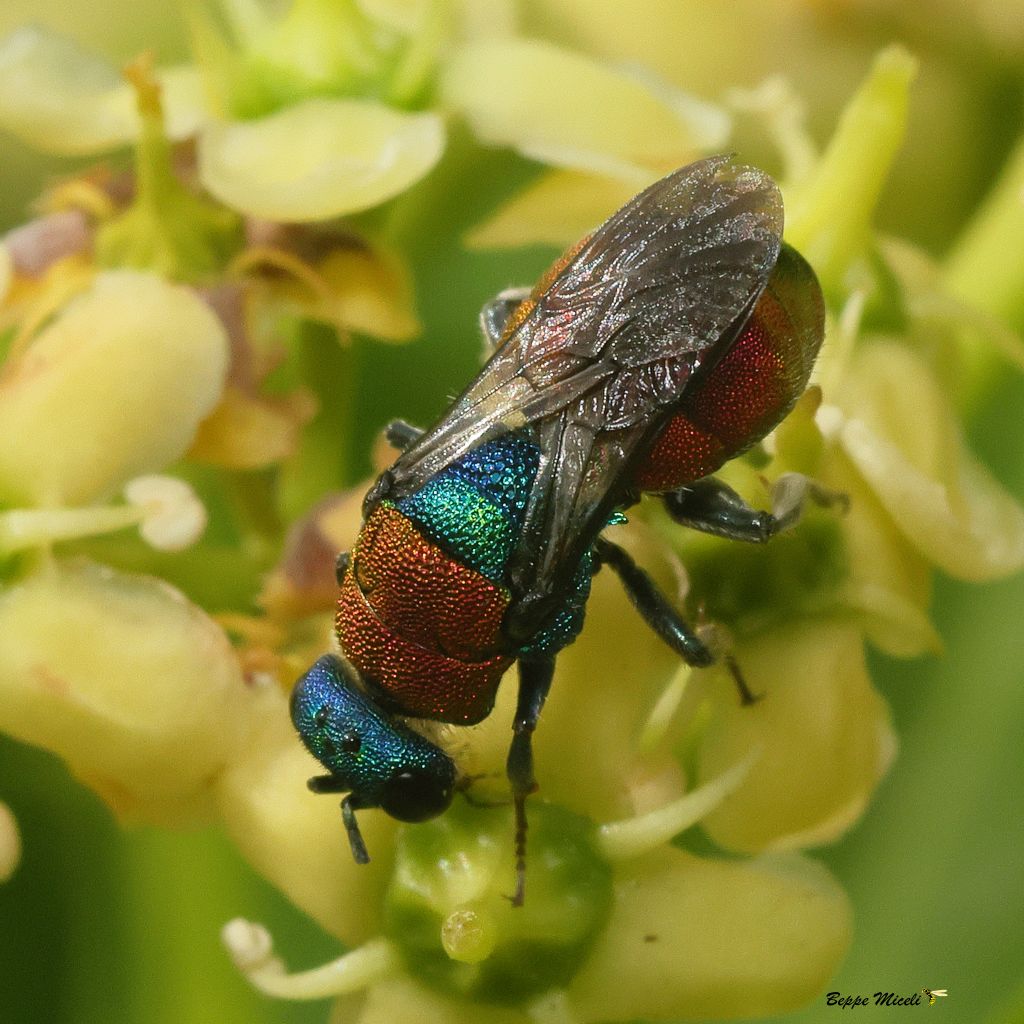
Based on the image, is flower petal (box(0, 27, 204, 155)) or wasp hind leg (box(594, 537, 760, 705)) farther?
flower petal (box(0, 27, 204, 155))

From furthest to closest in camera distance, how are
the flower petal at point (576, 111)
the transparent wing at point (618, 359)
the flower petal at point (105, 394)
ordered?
the flower petal at point (576, 111) → the flower petal at point (105, 394) → the transparent wing at point (618, 359)

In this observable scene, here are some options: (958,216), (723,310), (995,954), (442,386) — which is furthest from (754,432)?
(958,216)

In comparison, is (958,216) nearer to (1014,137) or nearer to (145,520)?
(1014,137)

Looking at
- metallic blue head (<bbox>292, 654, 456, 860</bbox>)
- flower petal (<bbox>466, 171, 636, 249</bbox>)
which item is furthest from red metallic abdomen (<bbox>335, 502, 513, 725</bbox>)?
flower petal (<bbox>466, 171, 636, 249</bbox>)

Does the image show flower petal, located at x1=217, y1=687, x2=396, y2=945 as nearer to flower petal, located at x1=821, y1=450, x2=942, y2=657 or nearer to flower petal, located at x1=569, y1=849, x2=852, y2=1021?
flower petal, located at x1=569, y1=849, x2=852, y2=1021

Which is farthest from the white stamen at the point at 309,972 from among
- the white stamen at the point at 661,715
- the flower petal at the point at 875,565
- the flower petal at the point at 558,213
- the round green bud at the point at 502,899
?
the flower petal at the point at 558,213

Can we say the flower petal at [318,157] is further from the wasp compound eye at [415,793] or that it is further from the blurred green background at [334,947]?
the wasp compound eye at [415,793]
